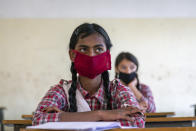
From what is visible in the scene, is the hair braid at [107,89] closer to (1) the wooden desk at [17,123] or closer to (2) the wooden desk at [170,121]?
(2) the wooden desk at [170,121]

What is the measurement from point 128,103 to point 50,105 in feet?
1.41

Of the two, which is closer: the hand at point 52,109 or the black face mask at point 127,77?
the hand at point 52,109

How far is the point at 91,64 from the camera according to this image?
135cm

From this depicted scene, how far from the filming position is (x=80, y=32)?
57.2 inches

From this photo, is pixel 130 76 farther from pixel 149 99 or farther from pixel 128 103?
pixel 128 103

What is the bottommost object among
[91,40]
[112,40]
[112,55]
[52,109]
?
[52,109]

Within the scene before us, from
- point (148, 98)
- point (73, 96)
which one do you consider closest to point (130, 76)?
point (148, 98)

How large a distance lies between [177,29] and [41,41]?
305 centimetres

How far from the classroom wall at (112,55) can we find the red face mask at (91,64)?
3885mm

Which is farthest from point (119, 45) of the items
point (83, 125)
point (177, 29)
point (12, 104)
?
point (83, 125)

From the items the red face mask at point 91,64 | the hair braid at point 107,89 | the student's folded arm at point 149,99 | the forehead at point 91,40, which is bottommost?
the student's folded arm at point 149,99

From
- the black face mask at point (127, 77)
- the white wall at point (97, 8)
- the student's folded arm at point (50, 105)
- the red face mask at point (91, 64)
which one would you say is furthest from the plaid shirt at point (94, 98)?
the white wall at point (97, 8)

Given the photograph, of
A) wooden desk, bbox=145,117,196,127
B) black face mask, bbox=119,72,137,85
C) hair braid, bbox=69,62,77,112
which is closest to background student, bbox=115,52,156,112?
black face mask, bbox=119,72,137,85

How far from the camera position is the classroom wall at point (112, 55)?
5.25m
